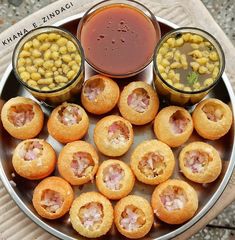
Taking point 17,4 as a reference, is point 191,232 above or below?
below

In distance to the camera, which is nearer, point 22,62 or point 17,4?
point 22,62

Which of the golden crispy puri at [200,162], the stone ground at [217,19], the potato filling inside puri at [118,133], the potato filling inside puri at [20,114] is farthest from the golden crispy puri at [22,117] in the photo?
the stone ground at [217,19]

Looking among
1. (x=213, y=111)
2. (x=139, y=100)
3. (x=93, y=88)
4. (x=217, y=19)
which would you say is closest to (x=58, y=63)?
(x=93, y=88)

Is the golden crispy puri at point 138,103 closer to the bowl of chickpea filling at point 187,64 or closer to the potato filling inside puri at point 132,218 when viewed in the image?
the bowl of chickpea filling at point 187,64

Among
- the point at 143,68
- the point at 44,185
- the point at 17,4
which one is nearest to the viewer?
the point at 44,185

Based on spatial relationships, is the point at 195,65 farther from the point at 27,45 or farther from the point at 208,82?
→ the point at 27,45

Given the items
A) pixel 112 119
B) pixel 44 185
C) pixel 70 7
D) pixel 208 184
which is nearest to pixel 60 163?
pixel 44 185

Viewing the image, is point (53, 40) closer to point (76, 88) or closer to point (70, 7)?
point (76, 88)
